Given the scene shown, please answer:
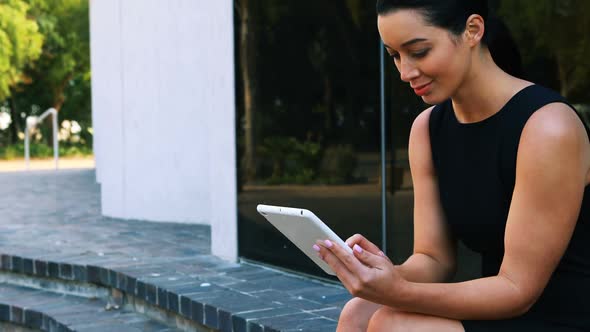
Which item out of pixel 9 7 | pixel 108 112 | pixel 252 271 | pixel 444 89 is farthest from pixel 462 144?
pixel 9 7

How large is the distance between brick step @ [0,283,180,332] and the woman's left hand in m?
3.13

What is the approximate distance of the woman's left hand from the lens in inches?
80.6

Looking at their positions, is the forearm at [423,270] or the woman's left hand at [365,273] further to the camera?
the forearm at [423,270]

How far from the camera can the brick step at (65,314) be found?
5.19 m

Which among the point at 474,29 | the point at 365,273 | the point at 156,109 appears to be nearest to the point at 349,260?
the point at 365,273

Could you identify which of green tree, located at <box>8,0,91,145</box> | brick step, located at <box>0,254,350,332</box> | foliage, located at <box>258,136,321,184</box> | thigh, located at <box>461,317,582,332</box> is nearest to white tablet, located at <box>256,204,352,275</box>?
thigh, located at <box>461,317,582,332</box>

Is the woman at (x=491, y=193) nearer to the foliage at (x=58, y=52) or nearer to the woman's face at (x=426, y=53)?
the woman's face at (x=426, y=53)

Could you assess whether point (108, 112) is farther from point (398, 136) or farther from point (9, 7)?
point (9, 7)

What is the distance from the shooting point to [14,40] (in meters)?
29.8

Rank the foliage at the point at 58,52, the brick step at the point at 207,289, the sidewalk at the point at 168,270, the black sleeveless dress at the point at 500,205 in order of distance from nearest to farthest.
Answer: the black sleeveless dress at the point at 500,205 < the brick step at the point at 207,289 < the sidewalk at the point at 168,270 < the foliage at the point at 58,52

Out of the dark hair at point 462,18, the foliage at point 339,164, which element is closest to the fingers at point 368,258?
the dark hair at point 462,18

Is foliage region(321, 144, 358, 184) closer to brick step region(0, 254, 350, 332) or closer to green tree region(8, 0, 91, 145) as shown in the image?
brick step region(0, 254, 350, 332)

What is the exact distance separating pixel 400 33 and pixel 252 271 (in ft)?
12.2

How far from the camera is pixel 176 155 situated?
337 inches
